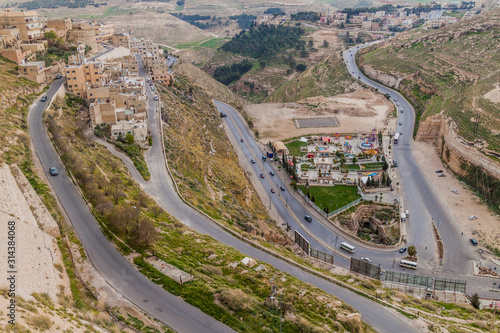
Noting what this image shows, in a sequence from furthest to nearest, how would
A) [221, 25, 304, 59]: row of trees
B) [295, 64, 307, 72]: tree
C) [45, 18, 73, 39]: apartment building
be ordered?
[221, 25, 304, 59]: row of trees < [295, 64, 307, 72]: tree < [45, 18, 73, 39]: apartment building

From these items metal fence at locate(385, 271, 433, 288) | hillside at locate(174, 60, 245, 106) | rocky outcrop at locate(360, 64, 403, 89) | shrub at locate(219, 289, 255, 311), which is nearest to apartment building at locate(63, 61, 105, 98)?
Answer: shrub at locate(219, 289, 255, 311)

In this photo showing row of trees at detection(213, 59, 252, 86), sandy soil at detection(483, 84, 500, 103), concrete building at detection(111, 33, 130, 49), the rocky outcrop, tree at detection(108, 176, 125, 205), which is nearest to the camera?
tree at detection(108, 176, 125, 205)

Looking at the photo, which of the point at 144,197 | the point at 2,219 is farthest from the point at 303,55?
the point at 2,219

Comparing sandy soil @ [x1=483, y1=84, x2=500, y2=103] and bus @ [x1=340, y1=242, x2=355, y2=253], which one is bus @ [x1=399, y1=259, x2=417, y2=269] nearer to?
bus @ [x1=340, y1=242, x2=355, y2=253]

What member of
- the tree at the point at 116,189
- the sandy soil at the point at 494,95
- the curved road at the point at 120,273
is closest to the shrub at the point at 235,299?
the curved road at the point at 120,273

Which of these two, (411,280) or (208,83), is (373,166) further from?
(208,83)

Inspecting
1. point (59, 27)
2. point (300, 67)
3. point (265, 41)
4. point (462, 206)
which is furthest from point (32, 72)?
point (265, 41)
